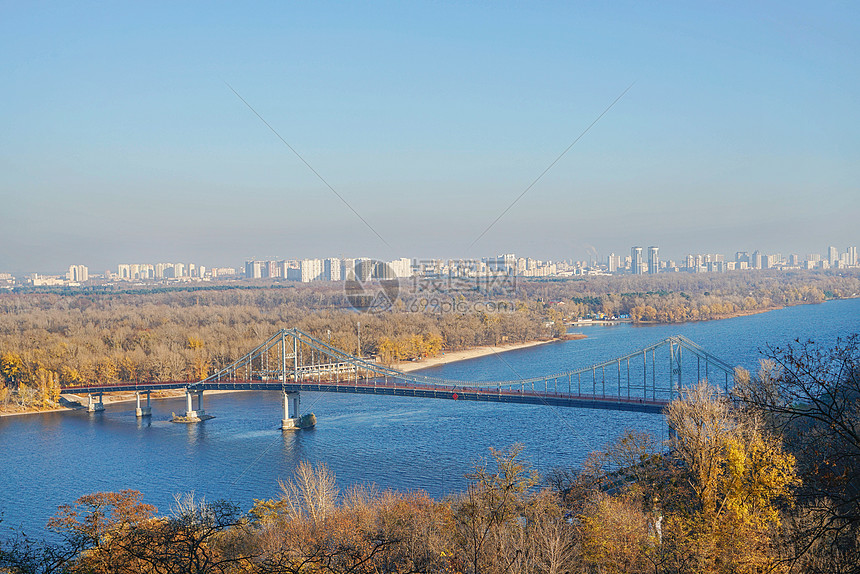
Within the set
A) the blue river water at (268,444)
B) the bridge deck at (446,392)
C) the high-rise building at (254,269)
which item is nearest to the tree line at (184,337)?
the bridge deck at (446,392)

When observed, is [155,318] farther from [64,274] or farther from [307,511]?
[64,274]

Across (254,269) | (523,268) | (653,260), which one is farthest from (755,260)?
(254,269)

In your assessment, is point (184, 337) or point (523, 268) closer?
point (184, 337)

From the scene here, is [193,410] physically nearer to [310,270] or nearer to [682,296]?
[682,296]

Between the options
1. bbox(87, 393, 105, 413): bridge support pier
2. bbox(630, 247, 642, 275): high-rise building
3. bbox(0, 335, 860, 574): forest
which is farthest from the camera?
bbox(630, 247, 642, 275): high-rise building

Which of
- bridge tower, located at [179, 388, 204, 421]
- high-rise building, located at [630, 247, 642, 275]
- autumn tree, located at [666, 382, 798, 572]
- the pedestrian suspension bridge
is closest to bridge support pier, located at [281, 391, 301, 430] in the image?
the pedestrian suspension bridge

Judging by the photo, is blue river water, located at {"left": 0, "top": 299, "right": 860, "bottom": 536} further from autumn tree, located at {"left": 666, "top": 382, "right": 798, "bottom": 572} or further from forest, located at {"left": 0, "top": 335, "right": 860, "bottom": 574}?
autumn tree, located at {"left": 666, "top": 382, "right": 798, "bottom": 572}

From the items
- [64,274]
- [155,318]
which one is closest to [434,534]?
[155,318]

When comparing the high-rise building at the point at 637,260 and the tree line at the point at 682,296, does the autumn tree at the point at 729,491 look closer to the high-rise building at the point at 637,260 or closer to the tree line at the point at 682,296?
the tree line at the point at 682,296
